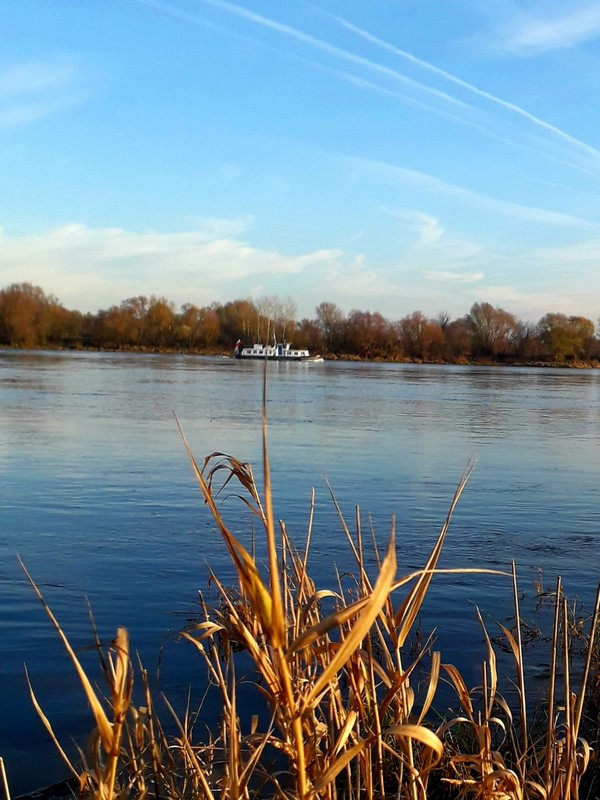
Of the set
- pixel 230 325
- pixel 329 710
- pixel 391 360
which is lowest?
pixel 329 710

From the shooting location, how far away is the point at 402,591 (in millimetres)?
7855

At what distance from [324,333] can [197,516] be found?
105 meters

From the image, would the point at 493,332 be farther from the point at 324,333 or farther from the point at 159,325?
the point at 159,325

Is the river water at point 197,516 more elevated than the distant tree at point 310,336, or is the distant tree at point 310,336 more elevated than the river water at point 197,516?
the distant tree at point 310,336

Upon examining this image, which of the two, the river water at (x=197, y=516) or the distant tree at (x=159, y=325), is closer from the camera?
the river water at (x=197, y=516)

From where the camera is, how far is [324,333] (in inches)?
4530

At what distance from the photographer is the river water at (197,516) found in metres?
6.00

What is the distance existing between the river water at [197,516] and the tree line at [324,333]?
3226 inches

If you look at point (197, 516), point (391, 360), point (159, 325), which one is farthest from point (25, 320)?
point (197, 516)

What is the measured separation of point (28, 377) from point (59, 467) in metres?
29.3

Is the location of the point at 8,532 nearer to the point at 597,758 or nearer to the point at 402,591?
the point at 402,591

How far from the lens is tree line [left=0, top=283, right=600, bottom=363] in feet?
343

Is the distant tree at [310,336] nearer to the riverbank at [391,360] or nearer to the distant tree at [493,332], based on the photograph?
the riverbank at [391,360]

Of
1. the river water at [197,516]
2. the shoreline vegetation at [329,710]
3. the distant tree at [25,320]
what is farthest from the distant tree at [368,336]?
the shoreline vegetation at [329,710]
